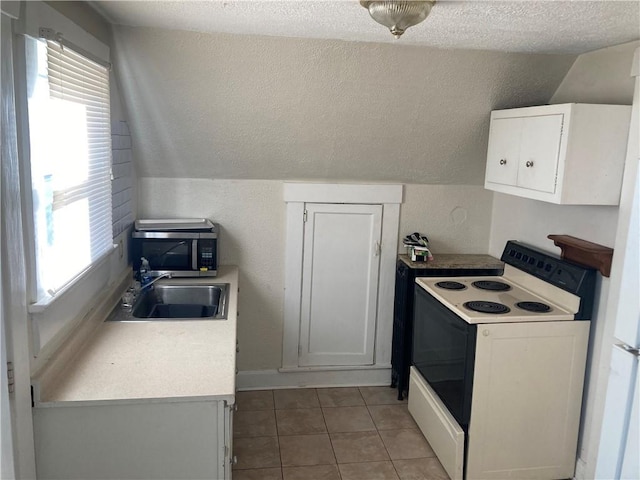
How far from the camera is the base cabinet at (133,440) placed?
1.73 m

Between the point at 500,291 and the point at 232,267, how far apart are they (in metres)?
1.54

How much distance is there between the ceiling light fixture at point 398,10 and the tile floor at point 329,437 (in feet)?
6.63

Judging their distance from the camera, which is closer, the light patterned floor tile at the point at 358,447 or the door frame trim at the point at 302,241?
the light patterned floor tile at the point at 358,447

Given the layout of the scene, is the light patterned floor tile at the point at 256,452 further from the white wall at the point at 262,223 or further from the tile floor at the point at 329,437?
the white wall at the point at 262,223

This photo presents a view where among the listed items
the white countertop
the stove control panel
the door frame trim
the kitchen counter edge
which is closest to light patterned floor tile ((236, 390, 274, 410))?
the door frame trim

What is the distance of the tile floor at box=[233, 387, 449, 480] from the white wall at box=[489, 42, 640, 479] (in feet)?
2.40

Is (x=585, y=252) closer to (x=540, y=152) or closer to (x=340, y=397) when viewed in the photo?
(x=540, y=152)

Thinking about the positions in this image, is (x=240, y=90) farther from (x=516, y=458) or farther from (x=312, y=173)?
(x=516, y=458)

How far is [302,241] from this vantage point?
3422 mm

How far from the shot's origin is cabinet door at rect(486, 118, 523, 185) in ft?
9.05

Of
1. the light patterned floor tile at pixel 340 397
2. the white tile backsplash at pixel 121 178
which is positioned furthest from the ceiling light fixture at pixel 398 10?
the light patterned floor tile at pixel 340 397

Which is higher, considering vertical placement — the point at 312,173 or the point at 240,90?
the point at 240,90

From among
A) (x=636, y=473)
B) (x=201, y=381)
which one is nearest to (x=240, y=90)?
(x=201, y=381)

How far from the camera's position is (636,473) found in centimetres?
136
